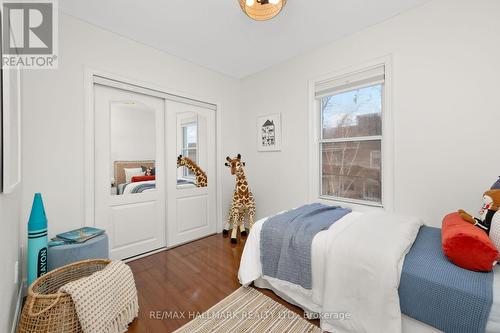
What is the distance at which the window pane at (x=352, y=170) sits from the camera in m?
2.48

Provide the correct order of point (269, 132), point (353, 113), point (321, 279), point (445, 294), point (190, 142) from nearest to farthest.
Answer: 1. point (445, 294)
2. point (321, 279)
3. point (353, 113)
4. point (190, 142)
5. point (269, 132)

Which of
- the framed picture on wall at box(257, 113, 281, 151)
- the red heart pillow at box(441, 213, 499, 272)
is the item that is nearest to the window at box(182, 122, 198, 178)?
the framed picture on wall at box(257, 113, 281, 151)

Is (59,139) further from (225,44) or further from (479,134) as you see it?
(479,134)

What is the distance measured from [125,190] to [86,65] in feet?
4.55

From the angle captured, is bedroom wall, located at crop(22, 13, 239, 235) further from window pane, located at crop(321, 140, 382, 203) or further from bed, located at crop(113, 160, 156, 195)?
window pane, located at crop(321, 140, 382, 203)

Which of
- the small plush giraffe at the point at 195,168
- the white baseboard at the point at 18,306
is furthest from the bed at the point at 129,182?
the white baseboard at the point at 18,306

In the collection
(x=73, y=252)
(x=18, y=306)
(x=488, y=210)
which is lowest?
(x=18, y=306)

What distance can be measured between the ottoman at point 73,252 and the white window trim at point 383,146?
7.94 feet

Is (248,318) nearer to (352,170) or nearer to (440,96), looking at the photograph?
(352,170)

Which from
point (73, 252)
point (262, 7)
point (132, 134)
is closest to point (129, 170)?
point (132, 134)

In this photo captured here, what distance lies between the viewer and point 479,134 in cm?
179

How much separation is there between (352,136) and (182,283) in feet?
8.24

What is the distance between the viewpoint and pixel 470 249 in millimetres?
1175

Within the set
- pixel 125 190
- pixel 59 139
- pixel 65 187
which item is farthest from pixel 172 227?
pixel 59 139
